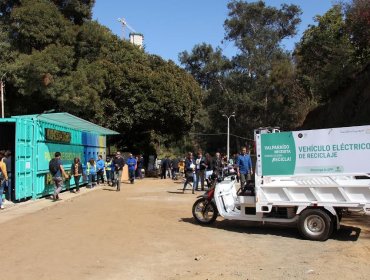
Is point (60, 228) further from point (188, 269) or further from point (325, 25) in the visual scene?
point (325, 25)

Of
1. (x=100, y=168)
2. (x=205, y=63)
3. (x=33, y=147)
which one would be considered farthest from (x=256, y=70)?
(x=33, y=147)

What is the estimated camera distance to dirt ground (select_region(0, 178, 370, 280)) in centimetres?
722

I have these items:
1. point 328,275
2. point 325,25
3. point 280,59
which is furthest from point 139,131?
point 328,275

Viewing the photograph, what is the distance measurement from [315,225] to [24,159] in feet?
34.5

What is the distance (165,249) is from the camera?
29.0 ft

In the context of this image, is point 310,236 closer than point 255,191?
Yes

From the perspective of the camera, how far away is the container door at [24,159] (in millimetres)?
15906

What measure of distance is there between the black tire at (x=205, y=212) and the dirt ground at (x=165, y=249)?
237 millimetres

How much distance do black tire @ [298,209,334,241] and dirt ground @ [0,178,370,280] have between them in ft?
0.63

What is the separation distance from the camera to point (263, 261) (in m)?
7.98

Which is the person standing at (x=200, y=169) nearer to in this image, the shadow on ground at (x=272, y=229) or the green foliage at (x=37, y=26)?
the shadow on ground at (x=272, y=229)

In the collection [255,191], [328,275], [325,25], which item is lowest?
[328,275]

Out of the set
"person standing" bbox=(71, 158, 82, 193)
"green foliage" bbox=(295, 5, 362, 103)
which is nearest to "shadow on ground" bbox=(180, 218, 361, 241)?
"person standing" bbox=(71, 158, 82, 193)

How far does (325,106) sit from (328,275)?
25985 mm
